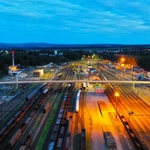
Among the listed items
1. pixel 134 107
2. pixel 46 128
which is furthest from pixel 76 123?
pixel 134 107

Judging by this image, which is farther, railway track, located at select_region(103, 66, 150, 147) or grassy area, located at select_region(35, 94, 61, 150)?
railway track, located at select_region(103, 66, 150, 147)

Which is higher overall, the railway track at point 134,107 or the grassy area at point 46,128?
the railway track at point 134,107

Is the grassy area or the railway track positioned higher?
the railway track

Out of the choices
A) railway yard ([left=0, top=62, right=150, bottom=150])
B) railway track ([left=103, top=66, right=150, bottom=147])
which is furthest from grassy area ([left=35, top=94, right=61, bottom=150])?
railway track ([left=103, top=66, right=150, bottom=147])

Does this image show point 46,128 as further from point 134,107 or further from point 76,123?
point 134,107

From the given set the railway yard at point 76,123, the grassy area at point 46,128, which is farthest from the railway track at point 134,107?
the grassy area at point 46,128

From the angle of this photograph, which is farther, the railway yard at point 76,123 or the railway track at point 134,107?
the railway track at point 134,107

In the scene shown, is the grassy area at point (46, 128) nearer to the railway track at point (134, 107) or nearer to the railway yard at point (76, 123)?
the railway yard at point (76, 123)

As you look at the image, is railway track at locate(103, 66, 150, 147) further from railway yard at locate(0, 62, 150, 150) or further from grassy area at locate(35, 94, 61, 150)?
grassy area at locate(35, 94, 61, 150)
